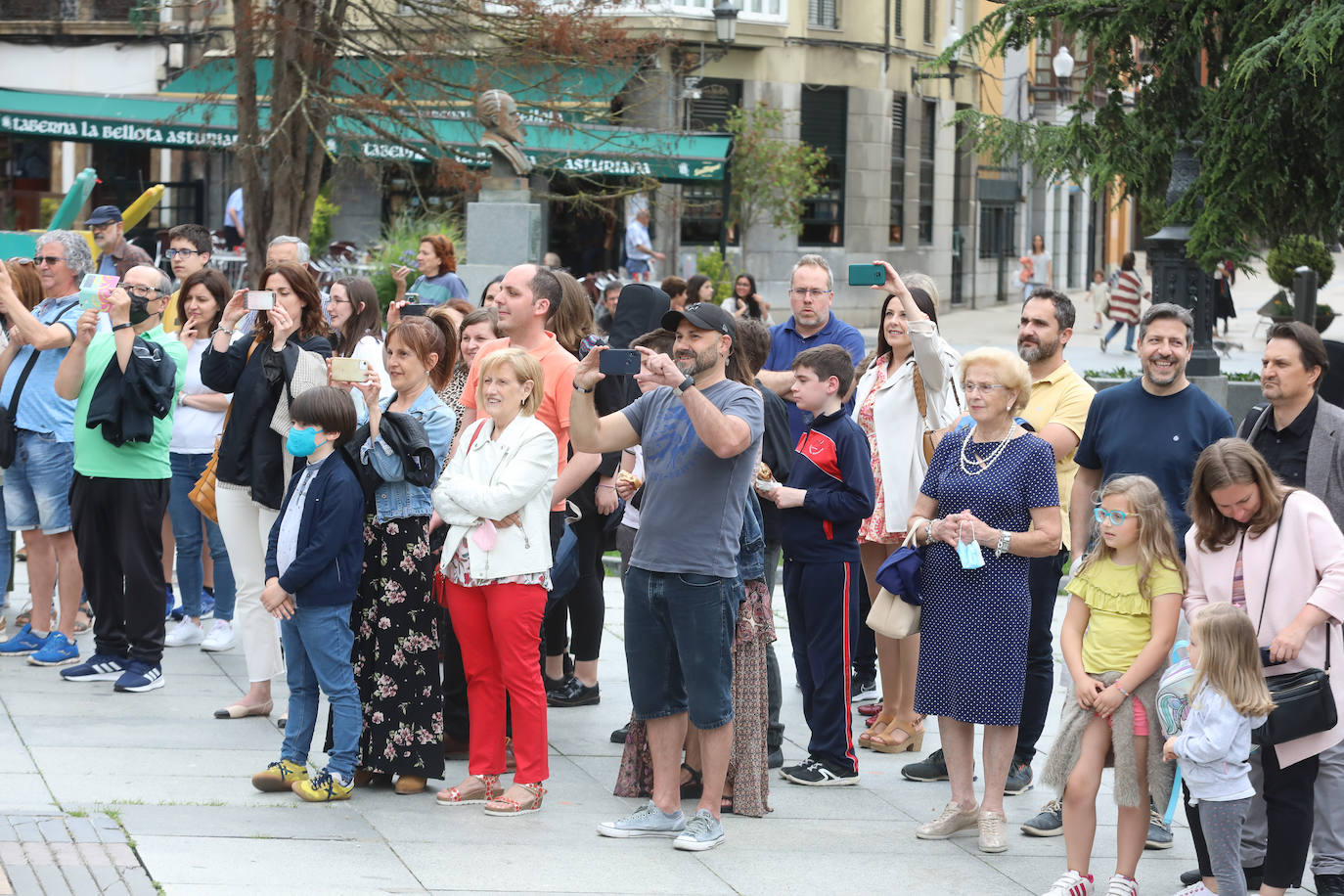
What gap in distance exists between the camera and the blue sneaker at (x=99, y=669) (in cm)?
806

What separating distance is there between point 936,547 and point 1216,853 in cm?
155

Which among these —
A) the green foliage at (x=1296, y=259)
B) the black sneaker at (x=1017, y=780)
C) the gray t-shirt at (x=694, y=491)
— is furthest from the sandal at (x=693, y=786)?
the green foliage at (x=1296, y=259)

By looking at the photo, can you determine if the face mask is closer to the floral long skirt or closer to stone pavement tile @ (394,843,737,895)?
the floral long skirt

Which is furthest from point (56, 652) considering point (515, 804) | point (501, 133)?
point (501, 133)

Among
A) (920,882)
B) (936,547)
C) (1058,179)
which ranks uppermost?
(1058,179)

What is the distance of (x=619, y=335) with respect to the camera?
7.08 m

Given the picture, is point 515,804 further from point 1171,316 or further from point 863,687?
point 1171,316

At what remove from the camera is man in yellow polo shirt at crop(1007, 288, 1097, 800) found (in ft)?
22.0

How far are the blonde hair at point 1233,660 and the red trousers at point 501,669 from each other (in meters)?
2.49

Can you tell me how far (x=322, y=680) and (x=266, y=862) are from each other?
92cm

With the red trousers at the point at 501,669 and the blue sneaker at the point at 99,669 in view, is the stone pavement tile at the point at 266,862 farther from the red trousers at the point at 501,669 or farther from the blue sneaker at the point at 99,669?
the blue sneaker at the point at 99,669

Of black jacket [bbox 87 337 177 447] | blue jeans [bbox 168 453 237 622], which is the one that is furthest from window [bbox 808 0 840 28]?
black jacket [bbox 87 337 177 447]

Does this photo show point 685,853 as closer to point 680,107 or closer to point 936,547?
point 936,547

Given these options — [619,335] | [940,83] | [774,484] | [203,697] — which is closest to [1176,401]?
[774,484]
